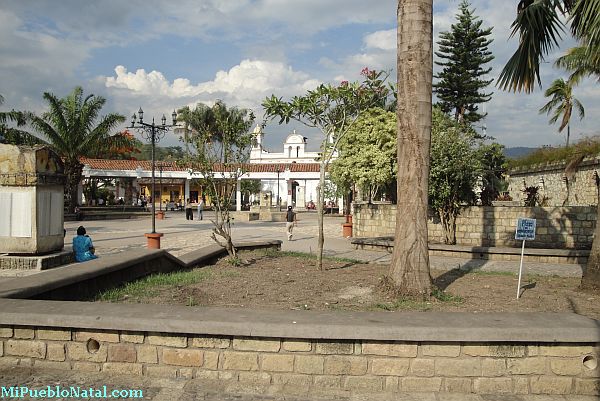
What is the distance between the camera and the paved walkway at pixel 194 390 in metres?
3.53

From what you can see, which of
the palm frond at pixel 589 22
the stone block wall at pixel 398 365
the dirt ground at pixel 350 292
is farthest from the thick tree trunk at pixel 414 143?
the stone block wall at pixel 398 365

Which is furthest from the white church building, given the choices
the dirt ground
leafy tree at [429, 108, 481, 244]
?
the dirt ground

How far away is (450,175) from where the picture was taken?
1462 centimetres

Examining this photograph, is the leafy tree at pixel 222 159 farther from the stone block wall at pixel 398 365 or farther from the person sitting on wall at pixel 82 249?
the stone block wall at pixel 398 365

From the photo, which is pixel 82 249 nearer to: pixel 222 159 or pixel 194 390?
pixel 222 159

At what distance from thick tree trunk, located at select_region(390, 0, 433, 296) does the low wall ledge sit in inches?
73.9

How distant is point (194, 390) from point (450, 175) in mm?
12431

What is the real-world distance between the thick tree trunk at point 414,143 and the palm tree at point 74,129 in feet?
86.9

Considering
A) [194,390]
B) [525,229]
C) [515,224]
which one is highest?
[525,229]

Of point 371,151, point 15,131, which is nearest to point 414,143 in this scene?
point 371,151

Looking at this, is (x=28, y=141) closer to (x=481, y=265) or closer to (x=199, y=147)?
(x=199, y=147)

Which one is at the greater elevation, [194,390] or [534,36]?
[534,36]

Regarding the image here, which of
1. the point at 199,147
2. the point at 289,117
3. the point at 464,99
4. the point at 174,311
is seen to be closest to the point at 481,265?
the point at 289,117

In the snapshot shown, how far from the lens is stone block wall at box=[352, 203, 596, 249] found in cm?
1418
